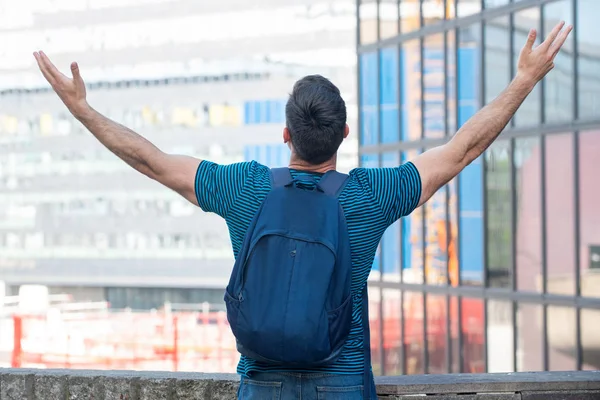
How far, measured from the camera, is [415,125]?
26.7 meters

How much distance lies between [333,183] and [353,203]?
0.07 m

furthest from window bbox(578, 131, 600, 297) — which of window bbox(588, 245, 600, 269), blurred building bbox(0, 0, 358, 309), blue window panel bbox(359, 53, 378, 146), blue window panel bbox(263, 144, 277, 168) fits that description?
blue window panel bbox(263, 144, 277, 168)

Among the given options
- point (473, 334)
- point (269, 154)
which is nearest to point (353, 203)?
point (473, 334)

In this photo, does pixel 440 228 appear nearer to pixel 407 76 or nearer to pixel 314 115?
pixel 407 76

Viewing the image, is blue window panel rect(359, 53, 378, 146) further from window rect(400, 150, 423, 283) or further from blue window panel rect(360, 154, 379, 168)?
window rect(400, 150, 423, 283)

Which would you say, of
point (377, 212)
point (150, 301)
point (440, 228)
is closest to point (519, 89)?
point (377, 212)

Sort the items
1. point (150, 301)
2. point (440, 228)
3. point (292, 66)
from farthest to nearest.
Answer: point (150, 301) → point (292, 66) → point (440, 228)

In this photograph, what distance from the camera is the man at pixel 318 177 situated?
2.93 m

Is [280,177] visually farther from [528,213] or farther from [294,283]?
[528,213]

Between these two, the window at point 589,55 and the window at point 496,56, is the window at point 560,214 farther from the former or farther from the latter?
the window at point 496,56

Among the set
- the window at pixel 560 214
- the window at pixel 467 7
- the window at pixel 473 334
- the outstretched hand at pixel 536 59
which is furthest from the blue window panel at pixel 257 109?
the outstretched hand at pixel 536 59

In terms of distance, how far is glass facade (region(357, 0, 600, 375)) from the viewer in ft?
63.9

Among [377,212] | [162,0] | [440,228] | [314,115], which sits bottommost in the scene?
[377,212]

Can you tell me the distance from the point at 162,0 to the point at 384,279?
64346 millimetres
